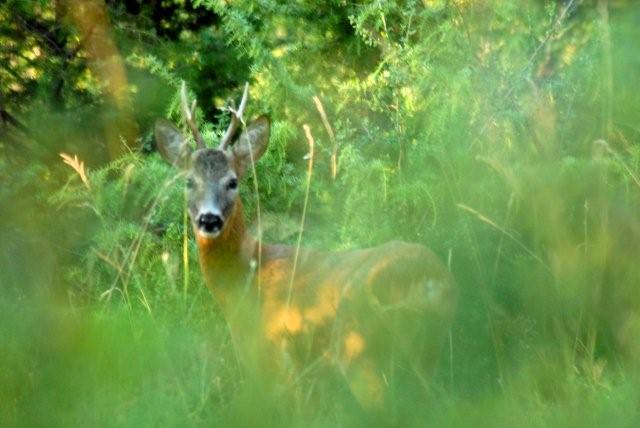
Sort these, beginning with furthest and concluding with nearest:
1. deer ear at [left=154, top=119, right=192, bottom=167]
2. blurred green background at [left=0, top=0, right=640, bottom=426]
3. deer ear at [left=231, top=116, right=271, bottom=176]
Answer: deer ear at [left=154, top=119, right=192, bottom=167] → deer ear at [left=231, top=116, right=271, bottom=176] → blurred green background at [left=0, top=0, right=640, bottom=426]

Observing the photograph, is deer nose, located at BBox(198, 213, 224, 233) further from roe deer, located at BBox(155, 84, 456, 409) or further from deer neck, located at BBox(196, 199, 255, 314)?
deer neck, located at BBox(196, 199, 255, 314)

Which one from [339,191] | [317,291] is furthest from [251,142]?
[317,291]

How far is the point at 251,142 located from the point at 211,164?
34 centimetres

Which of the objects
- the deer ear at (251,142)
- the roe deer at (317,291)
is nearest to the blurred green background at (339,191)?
the roe deer at (317,291)

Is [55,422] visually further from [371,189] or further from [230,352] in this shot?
[371,189]

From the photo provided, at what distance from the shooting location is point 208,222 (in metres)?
6.04

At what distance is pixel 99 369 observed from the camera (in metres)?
3.78

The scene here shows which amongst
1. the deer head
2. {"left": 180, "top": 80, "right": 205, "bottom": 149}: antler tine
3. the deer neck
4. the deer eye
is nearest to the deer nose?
the deer head

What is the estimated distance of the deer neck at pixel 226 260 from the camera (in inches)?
244

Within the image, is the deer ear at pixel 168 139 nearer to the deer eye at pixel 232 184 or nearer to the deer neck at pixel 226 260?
the deer eye at pixel 232 184

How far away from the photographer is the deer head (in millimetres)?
6121

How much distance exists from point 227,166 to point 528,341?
2393 mm

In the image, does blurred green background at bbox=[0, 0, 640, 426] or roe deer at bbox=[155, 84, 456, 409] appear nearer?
blurred green background at bbox=[0, 0, 640, 426]

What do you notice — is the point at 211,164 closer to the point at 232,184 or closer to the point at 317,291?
the point at 232,184
